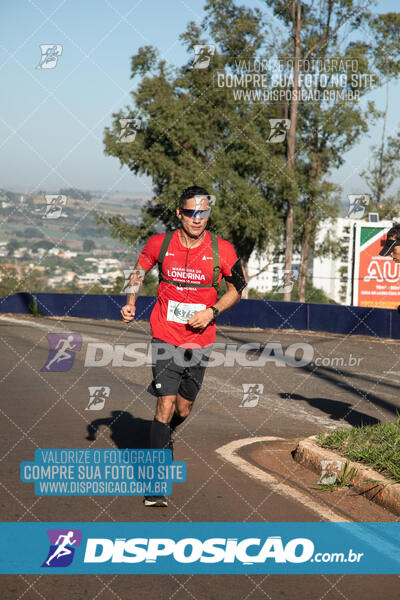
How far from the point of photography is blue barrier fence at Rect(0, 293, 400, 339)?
77.1 ft

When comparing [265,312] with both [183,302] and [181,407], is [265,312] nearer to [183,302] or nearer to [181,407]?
[181,407]

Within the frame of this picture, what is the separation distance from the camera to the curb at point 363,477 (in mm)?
5296

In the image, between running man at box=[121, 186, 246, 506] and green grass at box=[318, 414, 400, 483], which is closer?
running man at box=[121, 186, 246, 506]

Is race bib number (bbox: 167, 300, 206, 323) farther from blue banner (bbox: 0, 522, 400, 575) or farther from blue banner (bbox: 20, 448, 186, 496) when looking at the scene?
blue banner (bbox: 0, 522, 400, 575)

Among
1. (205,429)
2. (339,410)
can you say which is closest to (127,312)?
(205,429)

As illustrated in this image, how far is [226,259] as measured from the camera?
566cm

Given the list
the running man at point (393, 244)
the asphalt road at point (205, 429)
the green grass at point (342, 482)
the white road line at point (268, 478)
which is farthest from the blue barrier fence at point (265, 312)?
the green grass at point (342, 482)

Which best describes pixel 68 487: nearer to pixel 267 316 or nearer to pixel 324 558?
pixel 324 558

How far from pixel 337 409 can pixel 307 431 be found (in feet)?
5.67

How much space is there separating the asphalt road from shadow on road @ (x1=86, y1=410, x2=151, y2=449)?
0.01 metres

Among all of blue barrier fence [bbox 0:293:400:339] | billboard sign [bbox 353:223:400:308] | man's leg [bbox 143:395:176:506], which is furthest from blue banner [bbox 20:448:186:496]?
billboard sign [bbox 353:223:400:308]

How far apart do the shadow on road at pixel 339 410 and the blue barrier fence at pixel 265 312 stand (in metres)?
9.28

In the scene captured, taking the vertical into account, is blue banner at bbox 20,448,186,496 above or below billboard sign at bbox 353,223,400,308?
below

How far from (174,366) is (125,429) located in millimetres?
2470
